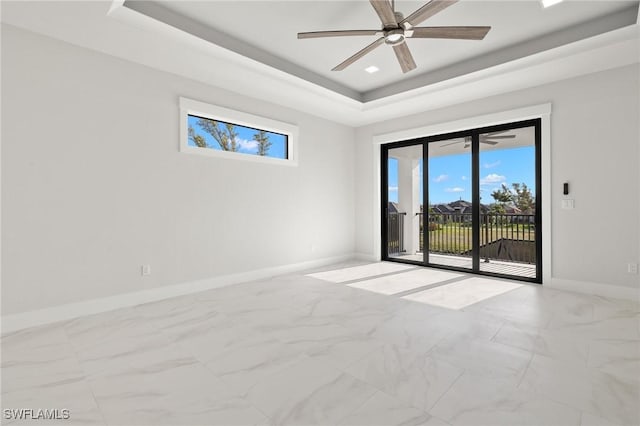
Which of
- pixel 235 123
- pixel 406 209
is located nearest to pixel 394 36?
pixel 235 123

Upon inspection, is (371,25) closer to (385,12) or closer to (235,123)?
(385,12)

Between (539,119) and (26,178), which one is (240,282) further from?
(539,119)

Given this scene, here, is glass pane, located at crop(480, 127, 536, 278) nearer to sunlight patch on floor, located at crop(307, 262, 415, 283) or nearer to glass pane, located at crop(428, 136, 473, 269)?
glass pane, located at crop(428, 136, 473, 269)

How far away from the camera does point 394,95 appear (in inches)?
196

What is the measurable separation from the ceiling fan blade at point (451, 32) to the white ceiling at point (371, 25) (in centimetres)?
47

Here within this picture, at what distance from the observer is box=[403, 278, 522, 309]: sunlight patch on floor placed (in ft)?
11.9

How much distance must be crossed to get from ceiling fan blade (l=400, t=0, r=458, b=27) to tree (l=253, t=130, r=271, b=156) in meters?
2.80

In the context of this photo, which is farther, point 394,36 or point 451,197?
point 451,197

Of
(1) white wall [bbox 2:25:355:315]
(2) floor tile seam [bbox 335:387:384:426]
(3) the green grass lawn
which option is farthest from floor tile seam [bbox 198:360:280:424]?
(3) the green grass lawn

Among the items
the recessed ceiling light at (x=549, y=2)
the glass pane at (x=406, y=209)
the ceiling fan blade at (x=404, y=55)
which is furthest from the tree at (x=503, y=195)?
the ceiling fan blade at (x=404, y=55)

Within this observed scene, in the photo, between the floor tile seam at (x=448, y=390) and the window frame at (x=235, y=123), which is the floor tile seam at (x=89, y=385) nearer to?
the floor tile seam at (x=448, y=390)

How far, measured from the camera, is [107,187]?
3.43 metres

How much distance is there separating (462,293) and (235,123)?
390cm

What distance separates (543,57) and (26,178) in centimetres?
561
